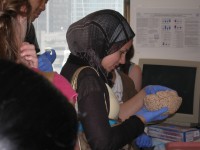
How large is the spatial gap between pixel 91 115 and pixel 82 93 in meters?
0.08

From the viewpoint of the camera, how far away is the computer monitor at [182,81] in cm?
204

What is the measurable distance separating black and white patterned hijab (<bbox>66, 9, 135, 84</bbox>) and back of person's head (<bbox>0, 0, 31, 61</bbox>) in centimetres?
43

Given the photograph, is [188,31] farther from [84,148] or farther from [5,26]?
[5,26]

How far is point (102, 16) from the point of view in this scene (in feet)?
4.34

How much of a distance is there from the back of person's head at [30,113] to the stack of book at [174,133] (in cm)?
159

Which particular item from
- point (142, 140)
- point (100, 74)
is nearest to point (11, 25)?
point (100, 74)

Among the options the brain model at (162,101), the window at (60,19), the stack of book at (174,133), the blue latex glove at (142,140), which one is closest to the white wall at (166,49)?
the window at (60,19)

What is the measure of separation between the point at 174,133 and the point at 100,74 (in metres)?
0.81

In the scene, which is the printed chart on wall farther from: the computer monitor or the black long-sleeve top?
the black long-sleeve top

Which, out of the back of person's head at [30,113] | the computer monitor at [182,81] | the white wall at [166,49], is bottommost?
the computer monitor at [182,81]

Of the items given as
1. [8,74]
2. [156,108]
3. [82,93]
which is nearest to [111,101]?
[82,93]

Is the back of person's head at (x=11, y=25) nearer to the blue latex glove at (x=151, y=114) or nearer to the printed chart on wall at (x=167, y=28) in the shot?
the blue latex glove at (x=151, y=114)

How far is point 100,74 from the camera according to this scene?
4.37ft

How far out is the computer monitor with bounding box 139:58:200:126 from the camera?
6.70 ft
